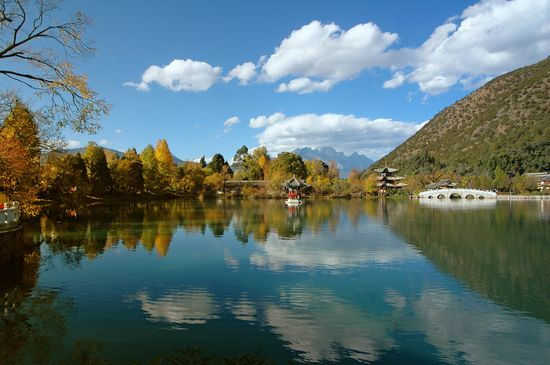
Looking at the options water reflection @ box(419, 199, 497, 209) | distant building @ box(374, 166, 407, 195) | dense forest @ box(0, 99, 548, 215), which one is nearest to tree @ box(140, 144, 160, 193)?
dense forest @ box(0, 99, 548, 215)

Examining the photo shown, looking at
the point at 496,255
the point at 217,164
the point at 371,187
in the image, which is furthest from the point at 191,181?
the point at 496,255

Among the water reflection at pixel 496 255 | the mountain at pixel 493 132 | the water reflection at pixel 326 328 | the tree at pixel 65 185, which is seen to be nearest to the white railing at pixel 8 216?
the tree at pixel 65 185

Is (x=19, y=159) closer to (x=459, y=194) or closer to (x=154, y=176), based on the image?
(x=154, y=176)

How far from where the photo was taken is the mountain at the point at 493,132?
106 meters

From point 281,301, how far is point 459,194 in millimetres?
88053

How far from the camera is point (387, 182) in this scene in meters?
104

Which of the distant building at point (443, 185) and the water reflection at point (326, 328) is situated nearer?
the water reflection at point (326, 328)

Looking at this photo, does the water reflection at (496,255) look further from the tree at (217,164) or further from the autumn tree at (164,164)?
the tree at (217,164)

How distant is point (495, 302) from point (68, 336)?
1070cm

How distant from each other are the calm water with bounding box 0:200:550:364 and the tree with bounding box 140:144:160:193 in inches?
1914

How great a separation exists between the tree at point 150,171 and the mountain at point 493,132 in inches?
3032

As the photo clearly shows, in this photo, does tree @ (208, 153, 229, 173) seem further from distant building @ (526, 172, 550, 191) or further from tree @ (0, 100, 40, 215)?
tree @ (0, 100, 40, 215)

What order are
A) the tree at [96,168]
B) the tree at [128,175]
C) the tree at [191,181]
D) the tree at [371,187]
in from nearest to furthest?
1. the tree at [96,168]
2. the tree at [128,175]
3. the tree at [191,181]
4. the tree at [371,187]

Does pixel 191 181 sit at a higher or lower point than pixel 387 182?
higher
